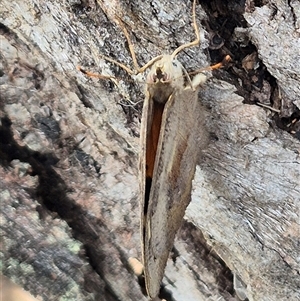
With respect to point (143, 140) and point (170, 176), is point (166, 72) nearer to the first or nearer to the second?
point (143, 140)

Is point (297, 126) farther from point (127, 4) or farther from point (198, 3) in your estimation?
point (127, 4)

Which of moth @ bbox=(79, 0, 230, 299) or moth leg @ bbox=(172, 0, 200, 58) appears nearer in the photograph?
moth leg @ bbox=(172, 0, 200, 58)

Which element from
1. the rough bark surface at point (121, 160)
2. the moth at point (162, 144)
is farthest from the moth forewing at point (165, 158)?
the rough bark surface at point (121, 160)

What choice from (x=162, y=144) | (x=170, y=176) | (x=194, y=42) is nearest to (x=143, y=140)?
(x=162, y=144)


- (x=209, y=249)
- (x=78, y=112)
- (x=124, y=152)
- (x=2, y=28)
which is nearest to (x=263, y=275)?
(x=209, y=249)

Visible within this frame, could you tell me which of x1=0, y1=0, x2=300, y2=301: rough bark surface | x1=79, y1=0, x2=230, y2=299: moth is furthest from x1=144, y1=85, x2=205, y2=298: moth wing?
x1=0, y1=0, x2=300, y2=301: rough bark surface

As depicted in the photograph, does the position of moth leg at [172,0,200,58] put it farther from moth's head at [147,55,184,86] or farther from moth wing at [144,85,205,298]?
moth wing at [144,85,205,298]
